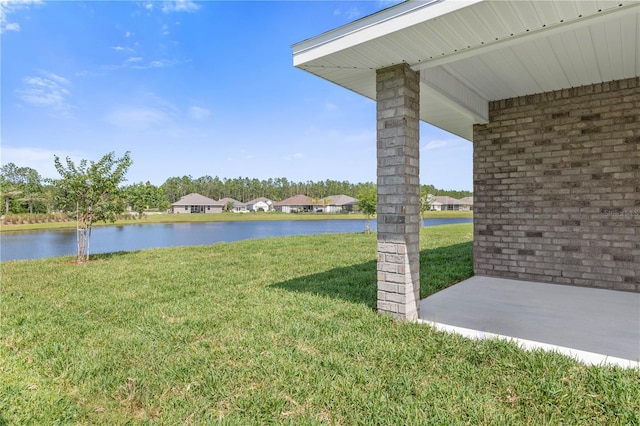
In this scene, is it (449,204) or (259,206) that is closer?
(449,204)

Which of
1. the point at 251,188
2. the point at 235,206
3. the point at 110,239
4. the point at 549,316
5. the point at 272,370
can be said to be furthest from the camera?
the point at 251,188

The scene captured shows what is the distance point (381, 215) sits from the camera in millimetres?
3523

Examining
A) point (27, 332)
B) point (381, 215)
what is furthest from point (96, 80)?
point (381, 215)

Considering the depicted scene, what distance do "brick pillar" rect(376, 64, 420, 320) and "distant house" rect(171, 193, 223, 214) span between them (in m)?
65.7

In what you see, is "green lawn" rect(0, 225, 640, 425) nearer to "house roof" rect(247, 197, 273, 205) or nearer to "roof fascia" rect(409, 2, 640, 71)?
"roof fascia" rect(409, 2, 640, 71)

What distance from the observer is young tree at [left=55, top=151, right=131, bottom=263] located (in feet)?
28.0

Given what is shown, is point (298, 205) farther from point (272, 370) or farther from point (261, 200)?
point (272, 370)

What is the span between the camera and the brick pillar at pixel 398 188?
3379 millimetres

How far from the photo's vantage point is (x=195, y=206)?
64.6 m

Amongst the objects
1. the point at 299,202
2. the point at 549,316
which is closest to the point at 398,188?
the point at 549,316

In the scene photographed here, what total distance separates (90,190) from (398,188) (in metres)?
8.92

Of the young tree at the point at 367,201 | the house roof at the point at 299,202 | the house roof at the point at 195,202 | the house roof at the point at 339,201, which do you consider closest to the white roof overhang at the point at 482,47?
the young tree at the point at 367,201

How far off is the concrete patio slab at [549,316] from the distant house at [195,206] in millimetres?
65404

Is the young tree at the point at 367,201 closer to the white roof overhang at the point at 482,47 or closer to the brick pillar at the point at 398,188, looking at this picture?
the white roof overhang at the point at 482,47
